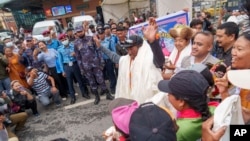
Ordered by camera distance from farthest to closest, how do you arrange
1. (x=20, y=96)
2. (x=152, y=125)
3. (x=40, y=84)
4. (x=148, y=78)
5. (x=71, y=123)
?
(x=40, y=84) < (x=20, y=96) < (x=71, y=123) < (x=148, y=78) < (x=152, y=125)

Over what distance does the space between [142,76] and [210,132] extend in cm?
135

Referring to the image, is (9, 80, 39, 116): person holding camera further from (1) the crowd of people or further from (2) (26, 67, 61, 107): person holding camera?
(2) (26, 67, 61, 107): person holding camera

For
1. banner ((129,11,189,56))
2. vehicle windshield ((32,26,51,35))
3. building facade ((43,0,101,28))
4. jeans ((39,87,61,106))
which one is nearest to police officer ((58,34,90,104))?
jeans ((39,87,61,106))

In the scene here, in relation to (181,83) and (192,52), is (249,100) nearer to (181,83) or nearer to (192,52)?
(181,83)

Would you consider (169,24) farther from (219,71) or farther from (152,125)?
(152,125)

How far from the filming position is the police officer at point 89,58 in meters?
4.70

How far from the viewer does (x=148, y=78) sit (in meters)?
2.49

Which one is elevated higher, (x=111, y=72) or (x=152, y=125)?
(x=152, y=125)

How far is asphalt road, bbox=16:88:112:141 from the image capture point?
3959 mm

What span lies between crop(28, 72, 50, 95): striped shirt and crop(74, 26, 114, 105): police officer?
965mm

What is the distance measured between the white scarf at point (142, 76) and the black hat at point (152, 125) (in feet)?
3.98

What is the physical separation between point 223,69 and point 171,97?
658 mm

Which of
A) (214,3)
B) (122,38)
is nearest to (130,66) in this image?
(122,38)

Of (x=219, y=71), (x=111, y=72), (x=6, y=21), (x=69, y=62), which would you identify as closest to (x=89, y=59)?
(x=69, y=62)
